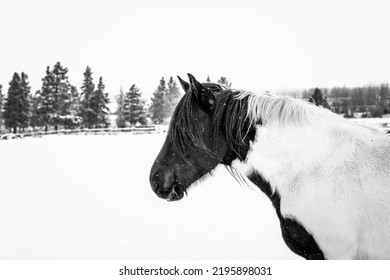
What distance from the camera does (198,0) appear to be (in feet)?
14.1

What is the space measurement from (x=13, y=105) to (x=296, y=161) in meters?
22.1

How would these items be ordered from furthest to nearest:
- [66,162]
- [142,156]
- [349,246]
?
[142,156], [66,162], [349,246]

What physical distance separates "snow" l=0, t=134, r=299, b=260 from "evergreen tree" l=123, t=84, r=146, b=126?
64.9 ft

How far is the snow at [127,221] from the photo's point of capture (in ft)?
11.8

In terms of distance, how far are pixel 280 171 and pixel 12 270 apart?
277 centimetres

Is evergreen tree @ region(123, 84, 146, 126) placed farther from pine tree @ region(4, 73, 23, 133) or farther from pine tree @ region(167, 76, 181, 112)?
pine tree @ region(167, 76, 181, 112)

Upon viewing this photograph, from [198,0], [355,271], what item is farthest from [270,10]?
[355,271]

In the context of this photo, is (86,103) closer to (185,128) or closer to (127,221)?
(127,221)

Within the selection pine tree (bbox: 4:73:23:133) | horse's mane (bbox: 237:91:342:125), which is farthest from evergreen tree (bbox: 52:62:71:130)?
horse's mane (bbox: 237:91:342:125)

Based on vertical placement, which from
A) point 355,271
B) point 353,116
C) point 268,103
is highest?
point 353,116

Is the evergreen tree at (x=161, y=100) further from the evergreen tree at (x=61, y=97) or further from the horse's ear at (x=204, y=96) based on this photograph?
the evergreen tree at (x=61, y=97)

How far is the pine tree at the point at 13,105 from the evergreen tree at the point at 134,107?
29.5ft

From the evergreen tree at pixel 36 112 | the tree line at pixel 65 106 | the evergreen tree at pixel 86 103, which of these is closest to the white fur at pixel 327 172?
the tree line at pixel 65 106

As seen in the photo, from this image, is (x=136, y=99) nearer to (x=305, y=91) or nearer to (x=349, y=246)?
(x=305, y=91)
